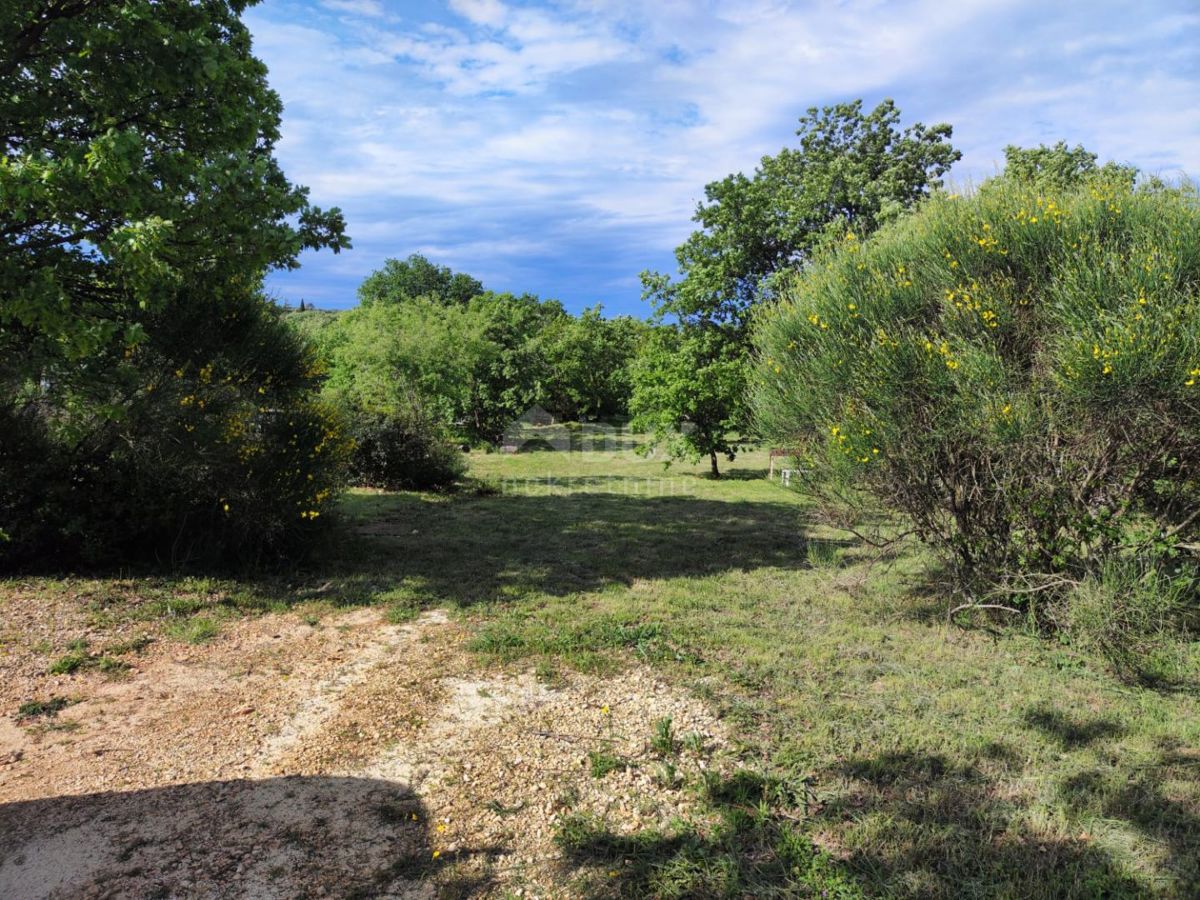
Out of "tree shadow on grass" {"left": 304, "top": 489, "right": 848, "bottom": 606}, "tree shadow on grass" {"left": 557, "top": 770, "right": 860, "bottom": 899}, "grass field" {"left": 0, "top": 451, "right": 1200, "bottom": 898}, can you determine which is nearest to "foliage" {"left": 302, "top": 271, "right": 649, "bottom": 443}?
"tree shadow on grass" {"left": 304, "top": 489, "right": 848, "bottom": 606}

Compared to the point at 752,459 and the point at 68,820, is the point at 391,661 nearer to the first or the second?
the point at 68,820

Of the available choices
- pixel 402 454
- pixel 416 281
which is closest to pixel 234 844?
pixel 402 454

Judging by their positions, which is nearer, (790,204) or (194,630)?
(194,630)

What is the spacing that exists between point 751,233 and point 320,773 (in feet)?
51.4

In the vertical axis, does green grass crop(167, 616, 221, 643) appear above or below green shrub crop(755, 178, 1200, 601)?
below

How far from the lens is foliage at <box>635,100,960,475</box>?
52.7ft

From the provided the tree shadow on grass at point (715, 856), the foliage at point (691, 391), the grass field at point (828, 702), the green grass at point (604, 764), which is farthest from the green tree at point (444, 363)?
the tree shadow on grass at point (715, 856)

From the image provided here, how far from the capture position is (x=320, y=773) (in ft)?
12.6

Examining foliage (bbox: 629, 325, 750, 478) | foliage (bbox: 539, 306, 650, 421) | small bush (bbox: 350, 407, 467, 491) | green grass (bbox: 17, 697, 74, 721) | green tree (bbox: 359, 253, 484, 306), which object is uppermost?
green tree (bbox: 359, 253, 484, 306)

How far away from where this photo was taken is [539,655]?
5621 millimetres

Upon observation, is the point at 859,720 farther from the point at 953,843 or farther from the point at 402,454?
the point at 402,454

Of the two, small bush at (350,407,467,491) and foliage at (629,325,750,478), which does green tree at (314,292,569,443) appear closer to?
small bush at (350,407,467,491)

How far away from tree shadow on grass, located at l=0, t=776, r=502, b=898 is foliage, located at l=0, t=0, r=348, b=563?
4.08 meters

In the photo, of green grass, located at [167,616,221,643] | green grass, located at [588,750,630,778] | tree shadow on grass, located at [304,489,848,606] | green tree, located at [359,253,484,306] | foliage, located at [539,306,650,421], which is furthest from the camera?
green tree, located at [359,253,484,306]
